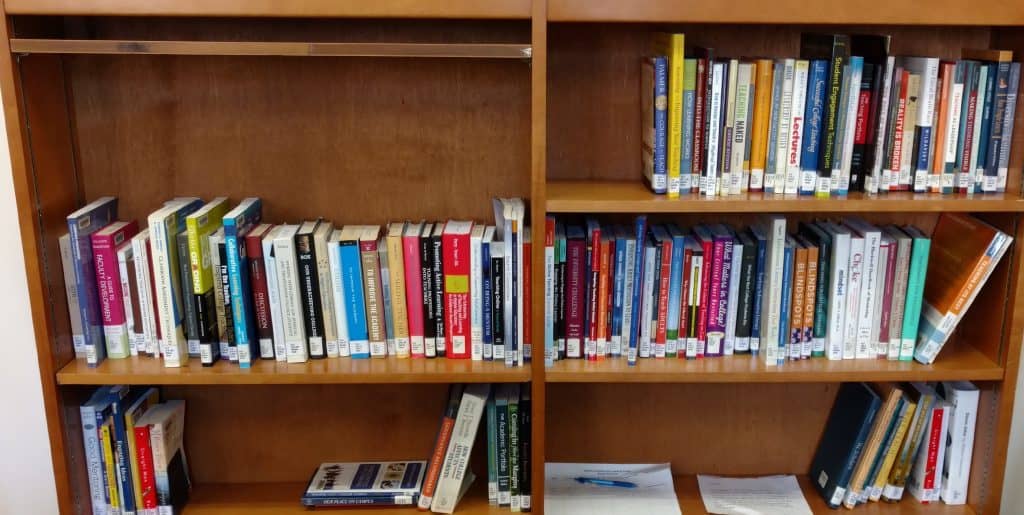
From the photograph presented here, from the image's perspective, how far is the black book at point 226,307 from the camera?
1.74 m

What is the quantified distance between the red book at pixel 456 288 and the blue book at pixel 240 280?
39 centimetres

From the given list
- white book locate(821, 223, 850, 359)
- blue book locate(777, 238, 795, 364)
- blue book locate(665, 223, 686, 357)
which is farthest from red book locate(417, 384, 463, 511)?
white book locate(821, 223, 850, 359)

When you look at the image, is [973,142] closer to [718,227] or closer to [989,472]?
[718,227]

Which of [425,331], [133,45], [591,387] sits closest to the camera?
[133,45]

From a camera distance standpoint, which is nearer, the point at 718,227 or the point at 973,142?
the point at 973,142

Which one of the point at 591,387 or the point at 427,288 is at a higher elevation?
the point at 427,288

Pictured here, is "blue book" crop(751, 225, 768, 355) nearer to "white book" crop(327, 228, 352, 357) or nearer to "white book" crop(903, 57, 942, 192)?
"white book" crop(903, 57, 942, 192)

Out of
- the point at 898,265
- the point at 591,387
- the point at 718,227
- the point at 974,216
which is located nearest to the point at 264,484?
the point at 591,387

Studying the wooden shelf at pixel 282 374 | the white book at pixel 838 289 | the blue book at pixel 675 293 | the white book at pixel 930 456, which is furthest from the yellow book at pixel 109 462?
the white book at pixel 930 456

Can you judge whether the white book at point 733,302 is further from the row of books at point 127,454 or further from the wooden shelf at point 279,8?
the row of books at point 127,454

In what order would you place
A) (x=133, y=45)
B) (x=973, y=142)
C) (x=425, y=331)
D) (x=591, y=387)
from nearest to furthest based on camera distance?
(x=133, y=45) → (x=973, y=142) → (x=425, y=331) → (x=591, y=387)

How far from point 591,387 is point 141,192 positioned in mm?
1098

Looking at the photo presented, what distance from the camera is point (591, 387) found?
83.3 inches

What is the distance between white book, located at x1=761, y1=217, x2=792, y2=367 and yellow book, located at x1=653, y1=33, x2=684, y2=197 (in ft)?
0.79
